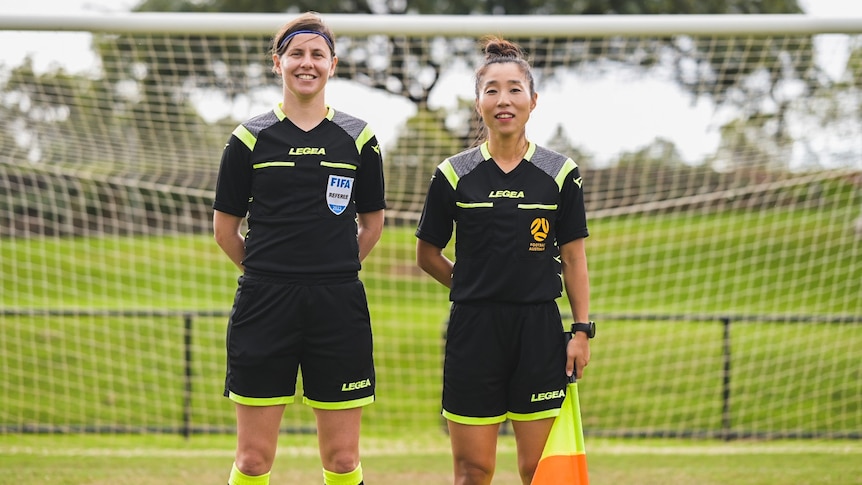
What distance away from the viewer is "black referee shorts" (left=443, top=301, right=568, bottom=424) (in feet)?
A: 10.6

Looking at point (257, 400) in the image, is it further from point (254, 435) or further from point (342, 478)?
point (342, 478)

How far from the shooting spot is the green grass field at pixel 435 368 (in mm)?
5891

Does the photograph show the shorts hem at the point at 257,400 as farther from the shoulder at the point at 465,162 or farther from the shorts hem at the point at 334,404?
the shoulder at the point at 465,162

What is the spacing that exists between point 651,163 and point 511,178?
519 centimetres

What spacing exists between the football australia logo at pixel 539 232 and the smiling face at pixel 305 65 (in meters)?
0.91

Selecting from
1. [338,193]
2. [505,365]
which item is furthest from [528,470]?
[338,193]

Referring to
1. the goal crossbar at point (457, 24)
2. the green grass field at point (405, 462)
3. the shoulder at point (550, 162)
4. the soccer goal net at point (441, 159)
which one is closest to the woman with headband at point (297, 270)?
Answer: the shoulder at point (550, 162)

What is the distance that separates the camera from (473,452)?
3270 mm

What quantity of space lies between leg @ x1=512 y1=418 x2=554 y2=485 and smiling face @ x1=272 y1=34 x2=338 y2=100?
1.39 meters

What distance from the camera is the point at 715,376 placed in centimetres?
913

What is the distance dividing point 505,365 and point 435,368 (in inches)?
254

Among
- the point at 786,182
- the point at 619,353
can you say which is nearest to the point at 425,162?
the point at 786,182

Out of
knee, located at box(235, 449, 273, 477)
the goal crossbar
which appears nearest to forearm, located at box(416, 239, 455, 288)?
knee, located at box(235, 449, 273, 477)

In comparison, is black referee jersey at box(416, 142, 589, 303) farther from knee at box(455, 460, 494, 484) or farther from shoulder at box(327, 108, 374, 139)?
knee at box(455, 460, 494, 484)
